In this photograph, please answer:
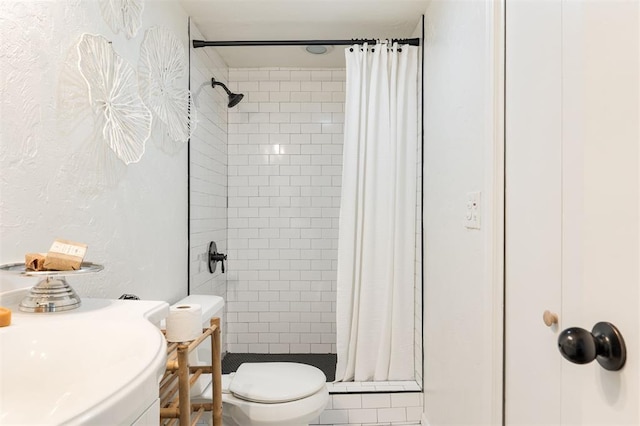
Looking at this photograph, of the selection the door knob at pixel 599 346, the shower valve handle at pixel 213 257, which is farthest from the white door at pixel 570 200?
the shower valve handle at pixel 213 257

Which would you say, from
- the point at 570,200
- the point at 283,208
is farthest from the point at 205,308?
the point at 570,200

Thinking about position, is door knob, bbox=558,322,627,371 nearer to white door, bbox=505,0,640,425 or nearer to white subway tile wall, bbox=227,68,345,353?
white door, bbox=505,0,640,425

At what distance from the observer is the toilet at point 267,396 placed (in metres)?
1.72

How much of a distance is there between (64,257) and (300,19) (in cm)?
182

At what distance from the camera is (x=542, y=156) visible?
3.42 feet

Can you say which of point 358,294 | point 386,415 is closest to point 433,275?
point 358,294

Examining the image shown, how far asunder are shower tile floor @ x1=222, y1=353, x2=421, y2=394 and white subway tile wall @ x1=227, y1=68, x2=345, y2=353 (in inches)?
3.5

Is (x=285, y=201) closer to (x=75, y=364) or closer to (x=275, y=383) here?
(x=275, y=383)

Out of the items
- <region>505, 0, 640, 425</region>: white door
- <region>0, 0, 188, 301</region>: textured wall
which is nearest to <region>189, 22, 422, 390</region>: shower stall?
<region>0, 0, 188, 301</region>: textured wall

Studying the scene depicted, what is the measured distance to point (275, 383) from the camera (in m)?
1.85

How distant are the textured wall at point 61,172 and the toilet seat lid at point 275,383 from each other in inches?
21.5

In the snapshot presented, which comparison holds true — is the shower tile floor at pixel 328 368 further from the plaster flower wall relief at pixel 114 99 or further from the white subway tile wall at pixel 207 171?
the plaster flower wall relief at pixel 114 99

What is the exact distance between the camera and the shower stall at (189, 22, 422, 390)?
306 centimetres

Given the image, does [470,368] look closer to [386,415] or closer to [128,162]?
[386,415]
